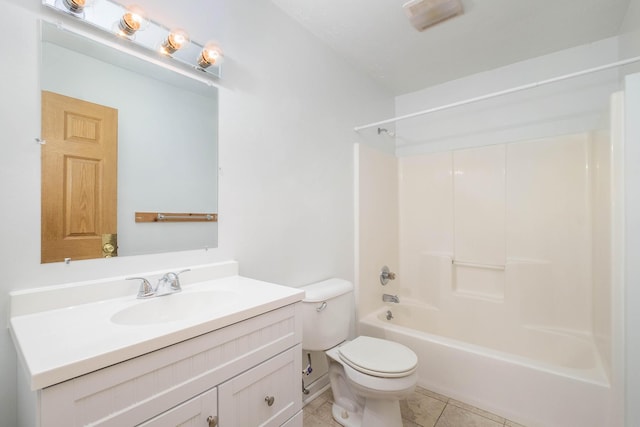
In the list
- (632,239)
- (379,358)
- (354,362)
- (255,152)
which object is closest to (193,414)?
(354,362)

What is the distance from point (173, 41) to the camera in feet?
3.87

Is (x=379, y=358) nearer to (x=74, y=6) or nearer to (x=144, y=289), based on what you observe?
(x=144, y=289)

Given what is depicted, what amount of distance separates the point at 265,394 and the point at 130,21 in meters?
1.46

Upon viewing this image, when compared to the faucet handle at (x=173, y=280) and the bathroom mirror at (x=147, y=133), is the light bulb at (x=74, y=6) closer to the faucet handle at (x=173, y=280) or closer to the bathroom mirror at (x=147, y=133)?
the bathroom mirror at (x=147, y=133)

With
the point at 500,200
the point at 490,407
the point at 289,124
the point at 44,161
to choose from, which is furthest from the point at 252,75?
the point at 490,407

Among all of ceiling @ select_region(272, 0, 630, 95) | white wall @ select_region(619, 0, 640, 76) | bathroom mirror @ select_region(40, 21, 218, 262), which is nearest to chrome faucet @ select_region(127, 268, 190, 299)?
bathroom mirror @ select_region(40, 21, 218, 262)

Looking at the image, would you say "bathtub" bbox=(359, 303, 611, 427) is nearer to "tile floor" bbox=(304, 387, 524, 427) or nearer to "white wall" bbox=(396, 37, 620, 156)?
"tile floor" bbox=(304, 387, 524, 427)

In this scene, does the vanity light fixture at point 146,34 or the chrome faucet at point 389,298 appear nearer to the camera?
the vanity light fixture at point 146,34

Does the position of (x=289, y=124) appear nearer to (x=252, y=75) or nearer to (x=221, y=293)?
(x=252, y=75)

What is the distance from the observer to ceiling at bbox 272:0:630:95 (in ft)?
5.41

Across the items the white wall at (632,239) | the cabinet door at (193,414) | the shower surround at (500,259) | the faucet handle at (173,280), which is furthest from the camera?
the shower surround at (500,259)

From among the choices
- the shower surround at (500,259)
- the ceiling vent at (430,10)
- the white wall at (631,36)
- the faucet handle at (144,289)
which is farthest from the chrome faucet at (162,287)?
the white wall at (631,36)

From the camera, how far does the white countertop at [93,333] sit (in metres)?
0.59

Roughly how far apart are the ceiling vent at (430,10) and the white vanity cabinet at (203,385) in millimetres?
1745
